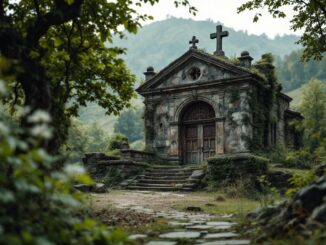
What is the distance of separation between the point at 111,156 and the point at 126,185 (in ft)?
10.00

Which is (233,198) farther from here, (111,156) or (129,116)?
(129,116)

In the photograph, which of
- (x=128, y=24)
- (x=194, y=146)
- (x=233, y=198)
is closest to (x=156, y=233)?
(x=128, y=24)

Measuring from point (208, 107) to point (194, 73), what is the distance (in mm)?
2061

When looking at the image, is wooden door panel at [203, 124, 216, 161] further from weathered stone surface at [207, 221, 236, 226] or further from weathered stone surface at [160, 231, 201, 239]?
weathered stone surface at [160, 231, 201, 239]

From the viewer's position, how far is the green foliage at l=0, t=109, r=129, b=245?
2.42 metres

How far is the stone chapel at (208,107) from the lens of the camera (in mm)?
19359

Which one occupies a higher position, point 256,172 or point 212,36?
point 212,36

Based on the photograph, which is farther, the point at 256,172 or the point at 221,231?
the point at 256,172

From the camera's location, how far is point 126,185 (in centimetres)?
1627

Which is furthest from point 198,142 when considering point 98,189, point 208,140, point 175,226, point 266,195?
point 175,226

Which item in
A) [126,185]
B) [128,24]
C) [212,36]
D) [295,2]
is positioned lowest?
[126,185]

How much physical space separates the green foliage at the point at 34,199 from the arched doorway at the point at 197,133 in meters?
17.0

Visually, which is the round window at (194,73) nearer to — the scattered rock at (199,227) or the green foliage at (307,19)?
the green foliage at (307,19)

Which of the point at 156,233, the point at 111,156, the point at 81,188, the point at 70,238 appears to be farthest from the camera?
the point at 111,156
